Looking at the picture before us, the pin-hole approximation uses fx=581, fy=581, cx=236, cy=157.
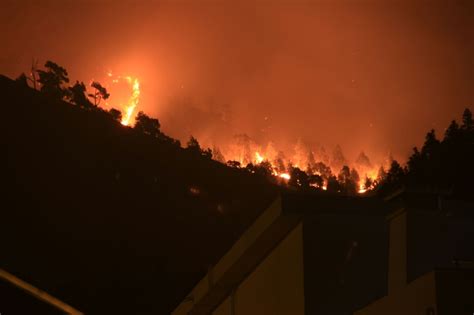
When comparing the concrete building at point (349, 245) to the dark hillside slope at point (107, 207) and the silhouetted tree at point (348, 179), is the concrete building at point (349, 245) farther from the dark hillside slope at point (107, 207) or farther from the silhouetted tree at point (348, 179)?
the silhouetted tree at point (348, 179)

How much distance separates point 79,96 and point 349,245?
46.0 meters

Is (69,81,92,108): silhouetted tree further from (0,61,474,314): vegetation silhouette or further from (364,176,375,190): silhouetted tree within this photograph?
(364,176,375,190): silhouetted tree

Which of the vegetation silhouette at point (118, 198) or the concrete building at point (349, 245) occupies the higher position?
the vegetation silhouette at point (118, 198)

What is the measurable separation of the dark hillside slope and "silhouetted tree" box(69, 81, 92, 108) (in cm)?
463

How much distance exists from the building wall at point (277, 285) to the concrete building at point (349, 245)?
19mm

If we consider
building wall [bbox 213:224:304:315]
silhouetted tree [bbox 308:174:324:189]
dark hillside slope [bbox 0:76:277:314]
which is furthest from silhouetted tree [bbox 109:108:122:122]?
building wall [bbox 213:224:304:315]

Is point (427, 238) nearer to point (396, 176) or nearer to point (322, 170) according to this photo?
point (396, 176)

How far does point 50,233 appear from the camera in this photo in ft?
111

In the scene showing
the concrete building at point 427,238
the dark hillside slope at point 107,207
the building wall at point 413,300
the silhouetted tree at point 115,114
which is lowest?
the building wall at point 413,300

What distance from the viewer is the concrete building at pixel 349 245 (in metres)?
10.5

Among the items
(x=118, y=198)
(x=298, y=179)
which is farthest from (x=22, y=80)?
(x=298, y=179)

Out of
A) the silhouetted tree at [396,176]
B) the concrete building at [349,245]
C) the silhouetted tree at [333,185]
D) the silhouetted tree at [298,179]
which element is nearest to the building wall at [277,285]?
the concrete building at [349,245]

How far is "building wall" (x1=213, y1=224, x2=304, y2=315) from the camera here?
35.1 feet

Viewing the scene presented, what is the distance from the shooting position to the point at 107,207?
124ft
